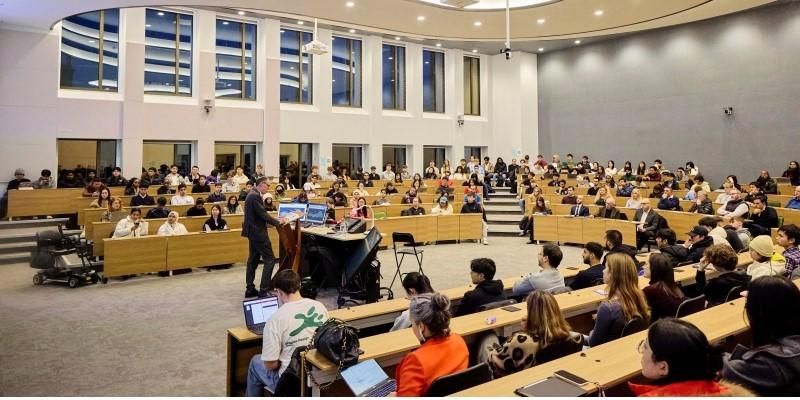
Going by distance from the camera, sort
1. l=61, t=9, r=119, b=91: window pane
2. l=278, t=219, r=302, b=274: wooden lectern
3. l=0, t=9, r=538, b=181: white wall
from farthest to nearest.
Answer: l=61, t=9, r=119, b=91: window pane, l=0, t=9, r=538, b=181: white wall, l=278, t=219, r=302, b=274: wooden lectern

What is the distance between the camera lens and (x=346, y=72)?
53.2ft

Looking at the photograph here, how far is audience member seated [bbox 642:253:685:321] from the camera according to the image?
131 inches

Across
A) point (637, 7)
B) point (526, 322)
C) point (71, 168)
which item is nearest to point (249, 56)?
point (71, 168)

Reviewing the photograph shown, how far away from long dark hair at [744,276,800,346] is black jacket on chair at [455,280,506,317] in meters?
1.81

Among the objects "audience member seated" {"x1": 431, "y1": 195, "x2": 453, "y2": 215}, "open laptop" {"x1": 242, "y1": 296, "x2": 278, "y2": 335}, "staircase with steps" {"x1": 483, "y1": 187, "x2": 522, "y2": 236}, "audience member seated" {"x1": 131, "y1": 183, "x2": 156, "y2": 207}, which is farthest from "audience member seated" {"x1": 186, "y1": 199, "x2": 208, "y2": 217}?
"staircase with steps" {"x1": 483, "y1": 187, "x2": 522, "y2": 236}

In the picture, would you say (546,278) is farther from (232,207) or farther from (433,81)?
(433,81)

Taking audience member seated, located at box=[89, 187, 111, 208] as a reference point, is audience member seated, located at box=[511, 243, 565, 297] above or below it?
below

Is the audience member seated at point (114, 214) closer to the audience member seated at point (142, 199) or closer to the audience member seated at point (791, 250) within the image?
the audience member seated at point (142, 199)

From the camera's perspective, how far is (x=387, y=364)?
2.70 m

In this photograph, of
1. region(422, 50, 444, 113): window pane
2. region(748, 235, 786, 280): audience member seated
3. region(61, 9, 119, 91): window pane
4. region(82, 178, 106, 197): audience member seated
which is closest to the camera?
region(748, 235, 786, 280): audience member seated

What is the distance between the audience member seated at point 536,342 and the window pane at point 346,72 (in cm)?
1406

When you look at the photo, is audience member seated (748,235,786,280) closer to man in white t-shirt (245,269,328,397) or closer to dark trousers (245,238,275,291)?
man in white t-shirt (245,269,328,397)

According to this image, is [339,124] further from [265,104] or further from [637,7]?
[637,7]

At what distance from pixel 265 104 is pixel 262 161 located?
5.31 ft
